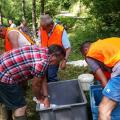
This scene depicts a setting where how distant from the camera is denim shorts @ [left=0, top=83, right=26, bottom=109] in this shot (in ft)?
15.2

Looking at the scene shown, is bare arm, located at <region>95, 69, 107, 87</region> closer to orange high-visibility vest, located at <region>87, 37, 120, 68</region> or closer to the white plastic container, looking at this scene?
orange high-visibility vest, located at <region>87, 37, 120, 68</region>

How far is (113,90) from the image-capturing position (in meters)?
4.29

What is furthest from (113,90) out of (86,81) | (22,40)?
(86,81)

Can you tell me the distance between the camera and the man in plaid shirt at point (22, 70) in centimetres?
421

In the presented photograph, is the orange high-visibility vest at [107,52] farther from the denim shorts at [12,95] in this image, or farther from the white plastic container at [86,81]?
the white plastic container at [86,81]

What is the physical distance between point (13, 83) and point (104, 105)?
125cm

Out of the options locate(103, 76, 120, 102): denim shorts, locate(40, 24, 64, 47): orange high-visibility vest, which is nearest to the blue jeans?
locate(40, 24, 64, 47): orange high-visibility vest

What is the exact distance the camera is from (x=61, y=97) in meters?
5.87

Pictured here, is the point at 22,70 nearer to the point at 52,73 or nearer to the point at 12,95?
the point at 12,95

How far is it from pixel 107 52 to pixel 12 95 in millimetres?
1419

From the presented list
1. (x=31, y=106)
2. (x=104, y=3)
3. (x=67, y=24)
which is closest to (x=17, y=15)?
(x=67, y=24)

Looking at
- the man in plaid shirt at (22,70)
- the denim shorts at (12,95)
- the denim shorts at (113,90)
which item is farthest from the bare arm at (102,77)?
the denim shorts at (12,95)

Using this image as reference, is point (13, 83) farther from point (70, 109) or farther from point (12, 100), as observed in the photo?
point (70, 109)

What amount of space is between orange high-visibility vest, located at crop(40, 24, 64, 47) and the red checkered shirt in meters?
1.67
